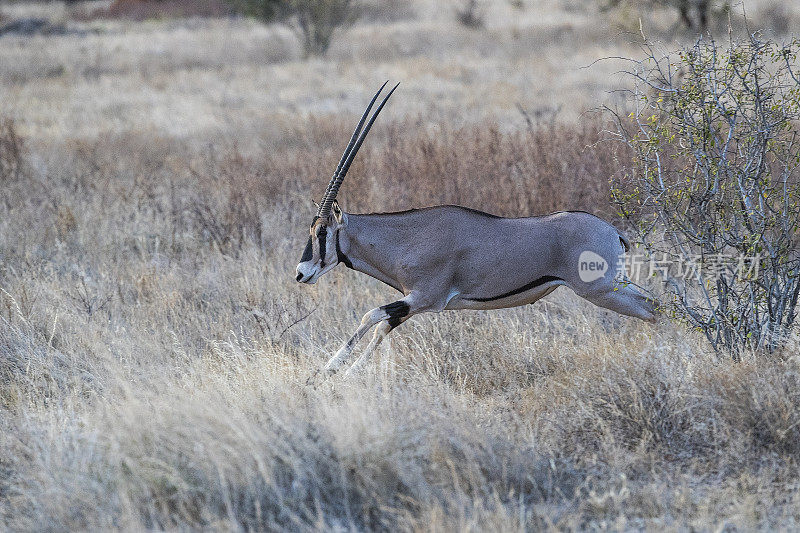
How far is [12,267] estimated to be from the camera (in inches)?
321

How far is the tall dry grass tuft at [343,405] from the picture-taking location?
4082 millimetres

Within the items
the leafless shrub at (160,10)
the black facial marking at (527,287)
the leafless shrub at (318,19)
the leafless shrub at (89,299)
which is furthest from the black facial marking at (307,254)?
the leafless shrub at (160,10)

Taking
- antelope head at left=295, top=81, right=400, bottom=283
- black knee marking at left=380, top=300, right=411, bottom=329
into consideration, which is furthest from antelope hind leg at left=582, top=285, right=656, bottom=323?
antelope head at left=295, top=81, right=400, bottom=283

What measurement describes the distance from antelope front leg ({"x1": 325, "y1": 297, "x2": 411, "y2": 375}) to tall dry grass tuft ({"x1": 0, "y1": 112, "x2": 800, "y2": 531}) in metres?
0.19

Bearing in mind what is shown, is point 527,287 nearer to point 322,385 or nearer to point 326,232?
point 326,232

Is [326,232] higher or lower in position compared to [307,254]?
higher

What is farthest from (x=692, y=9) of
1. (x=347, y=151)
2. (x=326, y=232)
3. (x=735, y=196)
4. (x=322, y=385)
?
(x=322, y=385)

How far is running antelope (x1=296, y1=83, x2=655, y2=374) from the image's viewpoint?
6.00 meters

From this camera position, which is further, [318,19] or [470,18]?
[470,18]

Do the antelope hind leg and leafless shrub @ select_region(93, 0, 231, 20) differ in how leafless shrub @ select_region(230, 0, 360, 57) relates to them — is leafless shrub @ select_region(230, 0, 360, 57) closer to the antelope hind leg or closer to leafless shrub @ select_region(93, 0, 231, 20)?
leafless shrub @ select_region(93, 0, 231, 20)

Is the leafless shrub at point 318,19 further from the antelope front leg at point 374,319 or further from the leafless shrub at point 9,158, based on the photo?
the antelope front leg at point 374,319

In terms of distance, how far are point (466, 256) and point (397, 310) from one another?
0.63m

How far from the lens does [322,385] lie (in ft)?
17.8

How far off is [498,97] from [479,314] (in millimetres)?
12066
